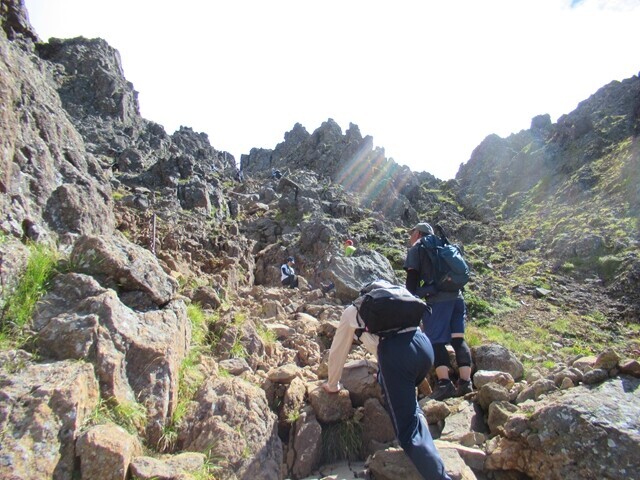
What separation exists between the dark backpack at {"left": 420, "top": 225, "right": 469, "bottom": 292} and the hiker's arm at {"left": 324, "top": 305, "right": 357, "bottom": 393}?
5.24 ft

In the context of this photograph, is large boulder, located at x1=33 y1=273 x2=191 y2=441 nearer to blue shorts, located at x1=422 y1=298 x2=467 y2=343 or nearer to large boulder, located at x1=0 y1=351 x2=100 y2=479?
large boulder, located at x1=0 y1=351 x2=100 y2=479

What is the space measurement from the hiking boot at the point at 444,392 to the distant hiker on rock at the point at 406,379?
1.25 m

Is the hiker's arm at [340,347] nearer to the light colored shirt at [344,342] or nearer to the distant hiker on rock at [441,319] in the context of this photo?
the light colored shirt at [344,342]

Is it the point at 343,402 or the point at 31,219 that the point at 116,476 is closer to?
the point at 343,402

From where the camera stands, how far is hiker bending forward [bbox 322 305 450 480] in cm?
319

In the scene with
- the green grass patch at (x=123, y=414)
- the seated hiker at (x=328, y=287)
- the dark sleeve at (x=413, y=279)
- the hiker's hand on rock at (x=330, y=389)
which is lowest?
the hiker's hand on rock at (x=330, y=389)

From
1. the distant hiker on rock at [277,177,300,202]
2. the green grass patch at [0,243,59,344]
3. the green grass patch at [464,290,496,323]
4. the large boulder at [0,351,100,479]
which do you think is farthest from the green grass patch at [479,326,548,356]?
the distant hiker on rock at [277,177,300,202]

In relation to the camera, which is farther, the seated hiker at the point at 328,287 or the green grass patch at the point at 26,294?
the seated hiker at the point at 328,287

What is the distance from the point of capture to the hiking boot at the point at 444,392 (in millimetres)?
4758

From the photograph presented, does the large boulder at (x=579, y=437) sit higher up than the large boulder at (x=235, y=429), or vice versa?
the large boulder at (x=235, y=429)

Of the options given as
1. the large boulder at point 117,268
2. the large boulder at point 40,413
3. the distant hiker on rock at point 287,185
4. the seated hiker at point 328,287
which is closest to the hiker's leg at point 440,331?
the large boulder at point 117,268

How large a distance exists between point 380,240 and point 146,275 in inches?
904

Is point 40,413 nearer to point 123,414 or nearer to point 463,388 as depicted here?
point 123,414

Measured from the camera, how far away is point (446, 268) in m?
5.17
